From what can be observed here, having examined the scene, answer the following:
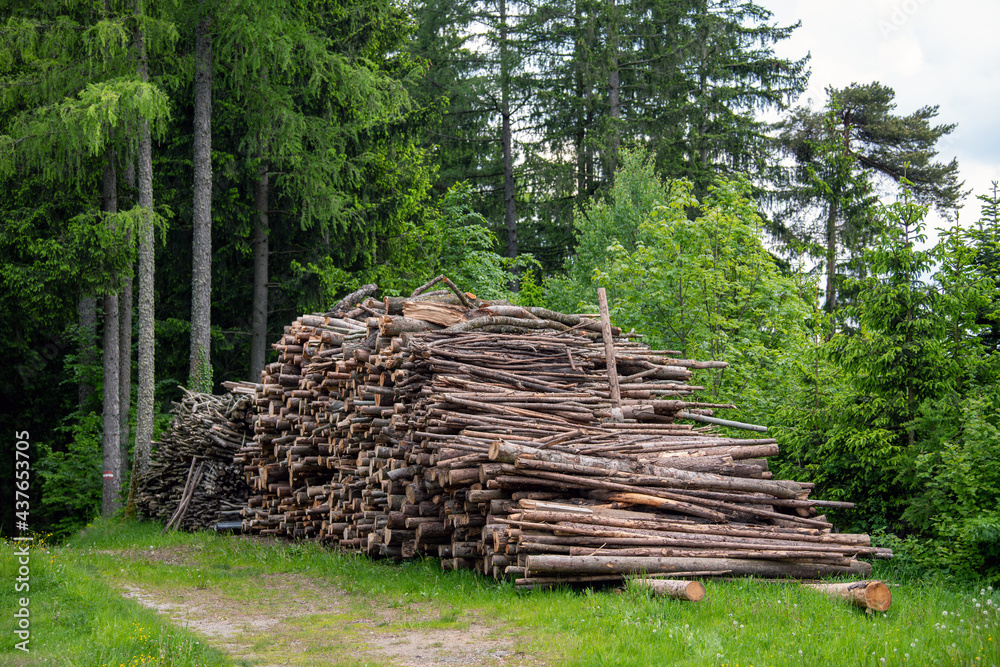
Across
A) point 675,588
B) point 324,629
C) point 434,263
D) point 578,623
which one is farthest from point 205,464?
point 675,588

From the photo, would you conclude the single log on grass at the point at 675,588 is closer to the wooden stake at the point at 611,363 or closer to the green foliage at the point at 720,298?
the wooden stake at the point at 611,363

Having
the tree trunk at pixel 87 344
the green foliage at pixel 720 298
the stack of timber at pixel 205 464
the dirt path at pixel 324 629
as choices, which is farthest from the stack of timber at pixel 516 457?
the tree trunk at pixel 87 344

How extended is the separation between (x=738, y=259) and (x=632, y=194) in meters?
8.11

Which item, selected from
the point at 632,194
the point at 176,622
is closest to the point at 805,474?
the point at 176,622

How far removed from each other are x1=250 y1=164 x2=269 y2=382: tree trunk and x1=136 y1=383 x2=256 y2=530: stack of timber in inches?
178

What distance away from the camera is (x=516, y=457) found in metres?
8.38

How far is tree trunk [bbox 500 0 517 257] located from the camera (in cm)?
3067

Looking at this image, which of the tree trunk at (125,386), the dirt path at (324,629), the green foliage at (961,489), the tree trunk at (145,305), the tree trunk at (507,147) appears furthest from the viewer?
the tree trunk at (507,147)

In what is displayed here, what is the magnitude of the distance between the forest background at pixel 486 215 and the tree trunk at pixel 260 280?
3.1 inches

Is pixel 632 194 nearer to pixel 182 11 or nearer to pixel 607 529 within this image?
pixel 182 11

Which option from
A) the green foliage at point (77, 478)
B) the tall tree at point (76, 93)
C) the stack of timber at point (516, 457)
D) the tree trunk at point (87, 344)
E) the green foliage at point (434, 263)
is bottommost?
the green foliage at point (77, 478)

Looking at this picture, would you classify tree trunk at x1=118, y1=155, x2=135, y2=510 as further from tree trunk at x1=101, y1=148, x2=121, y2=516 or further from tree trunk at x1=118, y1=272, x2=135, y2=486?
tree trunk at x1=101, y1=148, x2=121, y2=516

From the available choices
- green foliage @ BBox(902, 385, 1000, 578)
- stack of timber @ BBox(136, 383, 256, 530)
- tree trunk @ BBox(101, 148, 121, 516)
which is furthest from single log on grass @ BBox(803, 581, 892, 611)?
tree trunk @ BBox(101, 148, 121, 516)

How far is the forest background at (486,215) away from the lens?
10648 millimetres
